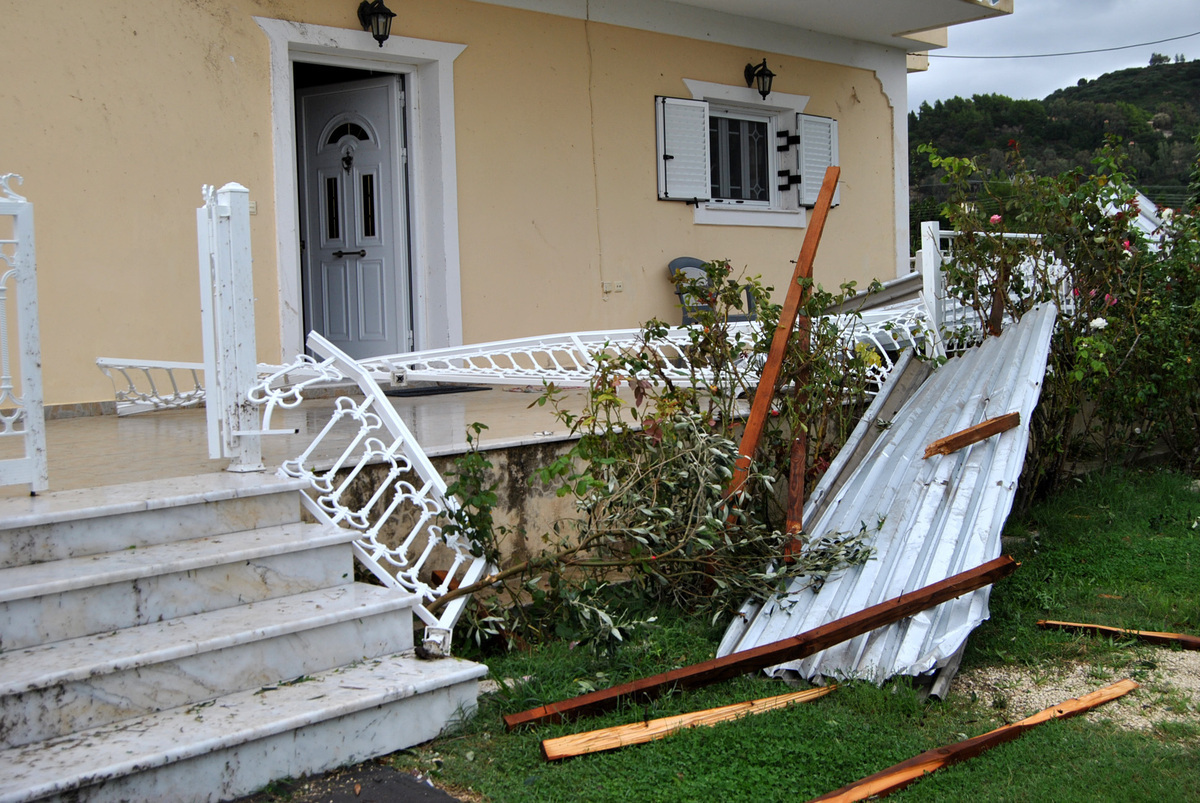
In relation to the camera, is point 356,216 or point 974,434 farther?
point 356,216

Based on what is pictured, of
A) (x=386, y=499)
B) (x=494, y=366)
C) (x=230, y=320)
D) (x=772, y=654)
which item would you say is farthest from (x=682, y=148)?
(x=772, y=654)

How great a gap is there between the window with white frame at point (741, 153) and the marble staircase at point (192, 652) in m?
6.12

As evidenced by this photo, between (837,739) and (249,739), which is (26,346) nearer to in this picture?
(249,739)

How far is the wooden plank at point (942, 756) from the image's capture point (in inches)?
97.4

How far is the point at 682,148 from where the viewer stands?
8.80 meters

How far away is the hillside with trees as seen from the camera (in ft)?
78.9

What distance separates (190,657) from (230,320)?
1248mm

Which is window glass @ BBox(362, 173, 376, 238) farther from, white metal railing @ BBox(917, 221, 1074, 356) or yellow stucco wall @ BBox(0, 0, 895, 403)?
white metal railing @ BBox(917, 221, 1074, 356)

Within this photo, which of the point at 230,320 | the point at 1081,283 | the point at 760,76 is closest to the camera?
the point at 230,320

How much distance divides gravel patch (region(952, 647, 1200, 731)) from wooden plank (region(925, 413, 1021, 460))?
1023mm

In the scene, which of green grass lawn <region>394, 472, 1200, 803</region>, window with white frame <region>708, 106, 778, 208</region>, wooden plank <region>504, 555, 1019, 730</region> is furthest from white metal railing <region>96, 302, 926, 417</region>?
window with white frame <region>708, 106, 778, 208</region>

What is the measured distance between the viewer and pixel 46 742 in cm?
247

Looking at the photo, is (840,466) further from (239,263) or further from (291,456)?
(239,263)

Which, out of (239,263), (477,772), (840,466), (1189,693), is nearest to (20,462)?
(239,263)
